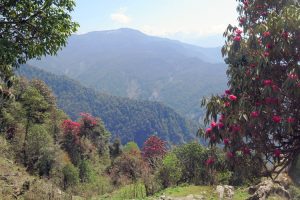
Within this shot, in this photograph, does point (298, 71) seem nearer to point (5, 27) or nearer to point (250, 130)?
point (250, 130)

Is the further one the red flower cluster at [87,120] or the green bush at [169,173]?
the red flower cluster at [87,120]

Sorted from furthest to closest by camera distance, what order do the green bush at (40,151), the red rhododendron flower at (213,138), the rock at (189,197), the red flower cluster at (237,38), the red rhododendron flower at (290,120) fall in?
the green bush at (40,151) → the rock at (189,197) → the red flower cluster at (237,38) → the red rhododendron flower at (213,138) → the red rhododendron flower at (290,120)

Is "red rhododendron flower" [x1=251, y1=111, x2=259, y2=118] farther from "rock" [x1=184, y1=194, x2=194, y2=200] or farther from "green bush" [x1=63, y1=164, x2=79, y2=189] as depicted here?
"green bush" [x1=63, y1=164, x2=79, y2=189]

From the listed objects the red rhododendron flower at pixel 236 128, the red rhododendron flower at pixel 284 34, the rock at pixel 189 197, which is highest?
the red rhododendron flower at pixel 284 34

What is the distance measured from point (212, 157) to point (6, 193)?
39.1 feet

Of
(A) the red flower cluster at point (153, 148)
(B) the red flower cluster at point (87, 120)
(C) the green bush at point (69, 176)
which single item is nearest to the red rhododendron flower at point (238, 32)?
(C) the green bush at point (69, 176)

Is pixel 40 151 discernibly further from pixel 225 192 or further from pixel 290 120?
pixel 290 120

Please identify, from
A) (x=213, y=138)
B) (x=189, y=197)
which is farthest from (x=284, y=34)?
(x=189, y=197)

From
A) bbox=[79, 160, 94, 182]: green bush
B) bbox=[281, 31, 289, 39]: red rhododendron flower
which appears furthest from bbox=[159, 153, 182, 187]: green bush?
bbox=[281, 31, 289, 39]: red rhododendron flower

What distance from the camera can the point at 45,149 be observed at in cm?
4297

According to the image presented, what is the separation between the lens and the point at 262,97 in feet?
27.1

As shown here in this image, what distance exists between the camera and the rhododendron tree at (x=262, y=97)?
802cm

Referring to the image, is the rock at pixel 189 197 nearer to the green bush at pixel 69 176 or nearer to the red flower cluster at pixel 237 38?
the red flower cluster at pixel 237 38

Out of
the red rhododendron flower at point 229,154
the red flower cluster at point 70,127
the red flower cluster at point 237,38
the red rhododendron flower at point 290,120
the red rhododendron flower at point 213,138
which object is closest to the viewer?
the red rhododendron flower at point 290,120
